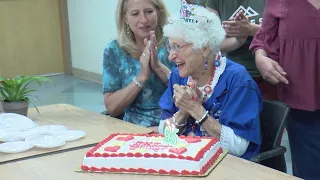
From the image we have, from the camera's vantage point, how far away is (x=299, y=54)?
6.49ft

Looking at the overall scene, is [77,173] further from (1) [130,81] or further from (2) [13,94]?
(1) [130,81]

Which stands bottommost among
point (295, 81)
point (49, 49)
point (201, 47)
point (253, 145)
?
point (49, 49)

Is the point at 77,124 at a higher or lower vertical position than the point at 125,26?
lower

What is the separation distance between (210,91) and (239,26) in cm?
43

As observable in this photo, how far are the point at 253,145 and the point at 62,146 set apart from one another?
0.80 meters

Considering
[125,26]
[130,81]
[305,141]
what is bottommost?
[305,141]

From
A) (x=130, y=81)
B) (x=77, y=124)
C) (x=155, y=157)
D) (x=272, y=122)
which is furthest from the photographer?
(x=130, y=81)

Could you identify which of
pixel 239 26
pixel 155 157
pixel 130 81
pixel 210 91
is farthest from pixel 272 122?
pixel 130 81

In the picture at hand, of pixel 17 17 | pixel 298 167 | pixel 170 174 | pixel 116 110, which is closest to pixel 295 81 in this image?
pixel 298 167

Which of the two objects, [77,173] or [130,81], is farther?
[130,81]

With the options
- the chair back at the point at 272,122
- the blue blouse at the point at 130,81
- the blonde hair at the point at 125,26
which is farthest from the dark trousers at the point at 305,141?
the blonde hair at the point at 125,26

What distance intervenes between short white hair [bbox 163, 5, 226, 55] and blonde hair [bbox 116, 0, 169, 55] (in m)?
0.55

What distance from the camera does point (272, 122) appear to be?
2064 millimetres

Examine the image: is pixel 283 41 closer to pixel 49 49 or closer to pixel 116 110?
pixel 116 110
